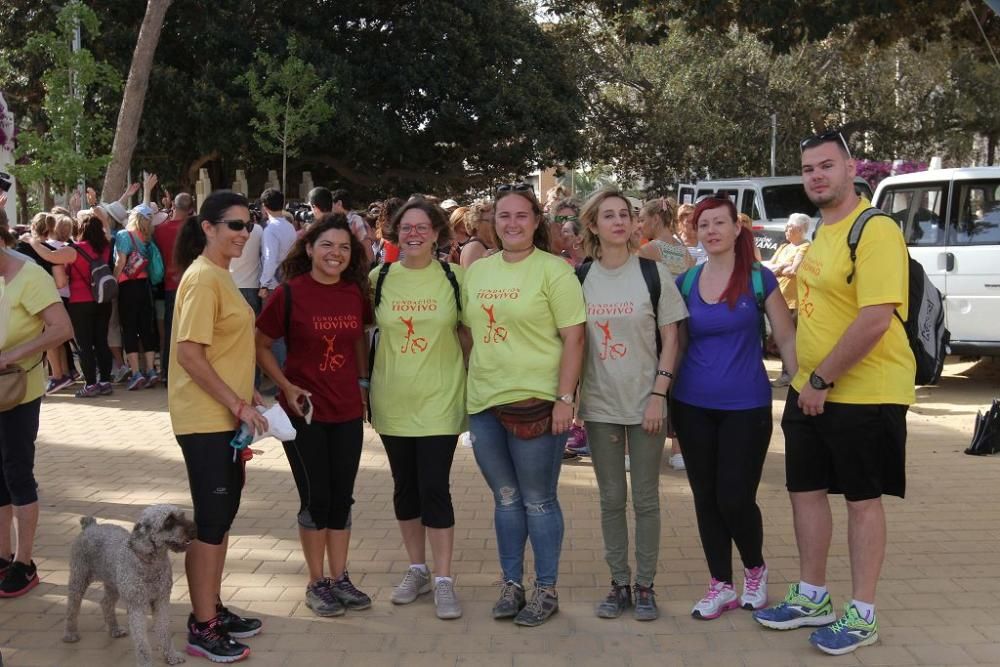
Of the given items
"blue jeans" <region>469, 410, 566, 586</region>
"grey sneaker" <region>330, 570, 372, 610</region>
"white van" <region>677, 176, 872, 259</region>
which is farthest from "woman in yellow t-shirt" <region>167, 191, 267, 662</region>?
"white van" <region>677, 176, 872, 259</region>

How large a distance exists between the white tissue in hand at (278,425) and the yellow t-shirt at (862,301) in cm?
212

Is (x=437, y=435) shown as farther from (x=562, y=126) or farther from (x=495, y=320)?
(x=562, y=126)

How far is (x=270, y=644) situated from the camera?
4539 millimetres

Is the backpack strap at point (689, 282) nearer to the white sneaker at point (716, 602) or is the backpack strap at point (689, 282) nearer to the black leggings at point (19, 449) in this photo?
the white sneaker at point (716, 602)

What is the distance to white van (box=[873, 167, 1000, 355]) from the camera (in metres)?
10.1

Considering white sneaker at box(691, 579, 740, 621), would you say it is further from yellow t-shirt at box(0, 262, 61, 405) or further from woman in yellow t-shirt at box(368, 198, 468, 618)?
yellow t-shirt at box(0, 262, 61, 405)

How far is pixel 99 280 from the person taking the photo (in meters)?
10.9

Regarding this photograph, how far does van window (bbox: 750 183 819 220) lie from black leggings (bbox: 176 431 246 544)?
43.7 feet

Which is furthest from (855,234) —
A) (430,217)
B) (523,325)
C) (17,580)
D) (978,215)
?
(978,215)

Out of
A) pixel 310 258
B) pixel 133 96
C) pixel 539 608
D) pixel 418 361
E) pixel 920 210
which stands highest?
pixel 133 96

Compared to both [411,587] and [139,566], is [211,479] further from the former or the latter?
[411,587]

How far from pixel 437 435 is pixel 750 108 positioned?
100.0 feet

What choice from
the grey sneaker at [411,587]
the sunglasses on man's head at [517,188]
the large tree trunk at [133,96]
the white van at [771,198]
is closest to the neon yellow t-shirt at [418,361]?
the sunglasses on man's head at [517,188]

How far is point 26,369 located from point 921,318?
397cm
